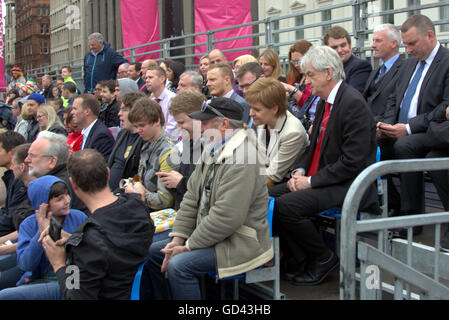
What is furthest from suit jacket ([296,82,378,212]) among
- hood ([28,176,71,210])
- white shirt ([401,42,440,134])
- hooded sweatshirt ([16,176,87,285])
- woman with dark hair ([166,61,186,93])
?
woman with dark hair ([166,61,186,93])

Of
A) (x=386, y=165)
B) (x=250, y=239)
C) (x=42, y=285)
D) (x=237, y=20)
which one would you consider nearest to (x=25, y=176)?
(x=42, y=285)

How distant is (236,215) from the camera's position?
3.44 metres

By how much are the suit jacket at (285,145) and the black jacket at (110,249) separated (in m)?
1.68

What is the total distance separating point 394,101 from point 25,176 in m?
3.87

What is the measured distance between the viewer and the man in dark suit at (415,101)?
454cm

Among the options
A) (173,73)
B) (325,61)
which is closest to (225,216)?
(325,61)

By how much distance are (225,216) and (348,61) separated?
3.47 meters

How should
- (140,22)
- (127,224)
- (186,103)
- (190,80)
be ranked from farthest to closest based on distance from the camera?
(140,22) → (190,80) → (186,103) → (127,224)

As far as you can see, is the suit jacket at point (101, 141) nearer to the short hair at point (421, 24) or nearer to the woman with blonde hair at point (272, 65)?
the woman with blonde hair at point (272, 65)

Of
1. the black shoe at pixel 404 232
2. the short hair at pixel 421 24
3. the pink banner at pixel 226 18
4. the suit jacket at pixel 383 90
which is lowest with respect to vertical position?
the black shoe at pixel 404 232

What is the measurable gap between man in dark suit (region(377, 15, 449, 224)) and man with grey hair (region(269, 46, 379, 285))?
634 millimetres

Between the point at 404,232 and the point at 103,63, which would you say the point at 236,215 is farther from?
the point at 103,63

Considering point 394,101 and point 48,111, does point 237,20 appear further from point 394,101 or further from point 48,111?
point 394,101

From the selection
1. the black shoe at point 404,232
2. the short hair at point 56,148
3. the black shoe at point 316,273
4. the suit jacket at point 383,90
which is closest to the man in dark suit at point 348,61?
the suit jacket at point 383,90
